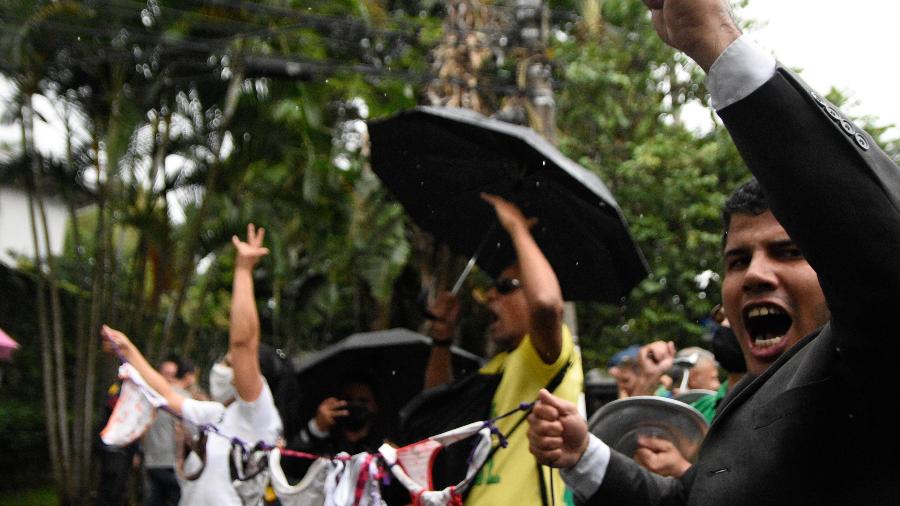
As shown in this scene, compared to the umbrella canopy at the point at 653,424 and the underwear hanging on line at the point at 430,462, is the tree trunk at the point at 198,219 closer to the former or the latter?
the underwear hanging on line at the point at 430,462

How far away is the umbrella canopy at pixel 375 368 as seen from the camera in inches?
211

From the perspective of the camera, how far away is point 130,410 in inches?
179

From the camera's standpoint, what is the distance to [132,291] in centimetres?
1444

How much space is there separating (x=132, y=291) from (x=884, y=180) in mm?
14069

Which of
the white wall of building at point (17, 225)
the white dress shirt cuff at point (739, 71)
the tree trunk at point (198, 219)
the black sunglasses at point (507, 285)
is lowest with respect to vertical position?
the white dress shirt cuff at point (739, 71)

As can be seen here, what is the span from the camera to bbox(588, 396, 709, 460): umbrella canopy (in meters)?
3.28

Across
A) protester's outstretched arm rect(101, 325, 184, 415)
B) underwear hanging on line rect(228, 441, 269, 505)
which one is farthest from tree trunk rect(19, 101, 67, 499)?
underwear hanging on line rect(228, 441, 269, 505)

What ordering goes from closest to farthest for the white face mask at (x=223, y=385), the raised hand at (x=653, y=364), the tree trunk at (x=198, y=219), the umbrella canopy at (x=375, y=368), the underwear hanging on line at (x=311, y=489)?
the underwear hanging on line at (x=311, y=489) → the raised hand at (x=653, y=364) → the umbrella canopy at (x=375, y=368) → the white face mask at (x=223, y=385) → the tree trunk at (x=198, y=219)

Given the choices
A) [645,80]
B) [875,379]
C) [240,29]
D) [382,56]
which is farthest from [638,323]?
[875,379]

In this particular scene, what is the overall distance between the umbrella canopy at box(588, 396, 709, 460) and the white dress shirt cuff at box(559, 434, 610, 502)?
1.02 m

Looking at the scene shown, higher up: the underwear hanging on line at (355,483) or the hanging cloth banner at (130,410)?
the hanging cloth banner at (130,410)

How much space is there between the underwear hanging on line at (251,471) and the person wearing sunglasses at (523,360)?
1.04 m

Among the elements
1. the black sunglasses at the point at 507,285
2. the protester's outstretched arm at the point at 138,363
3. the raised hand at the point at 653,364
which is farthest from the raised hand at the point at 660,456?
the protester's outstretched arm at the point at 138,363

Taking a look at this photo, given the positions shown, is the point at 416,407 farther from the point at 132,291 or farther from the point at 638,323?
the point at 132,291
